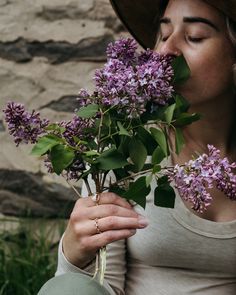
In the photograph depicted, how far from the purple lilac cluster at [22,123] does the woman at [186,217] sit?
17 centimetres

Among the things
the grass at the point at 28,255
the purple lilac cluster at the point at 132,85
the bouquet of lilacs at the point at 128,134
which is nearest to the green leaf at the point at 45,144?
the bouquet of lilacs at the point at 128,134

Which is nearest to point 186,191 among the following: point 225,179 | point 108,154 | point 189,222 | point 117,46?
point 225,179

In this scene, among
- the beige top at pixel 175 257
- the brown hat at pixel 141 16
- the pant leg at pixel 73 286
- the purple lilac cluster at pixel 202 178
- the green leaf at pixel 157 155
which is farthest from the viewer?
the brown hat at pixel 141 16

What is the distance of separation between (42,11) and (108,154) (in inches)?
55.5

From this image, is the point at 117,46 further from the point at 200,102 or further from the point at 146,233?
the point at 146,233

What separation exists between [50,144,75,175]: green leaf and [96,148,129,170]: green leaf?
60mm

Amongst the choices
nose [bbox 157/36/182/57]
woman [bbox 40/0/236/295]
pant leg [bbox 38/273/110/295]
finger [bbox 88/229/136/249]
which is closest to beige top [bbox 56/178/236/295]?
woman [bbox 40/0/236/295]

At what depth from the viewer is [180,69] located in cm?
168

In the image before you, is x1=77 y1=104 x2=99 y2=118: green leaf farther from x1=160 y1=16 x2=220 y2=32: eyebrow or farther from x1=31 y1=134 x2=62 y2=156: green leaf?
x1=160 y1=16 x2=220 y2=32: eyebrow

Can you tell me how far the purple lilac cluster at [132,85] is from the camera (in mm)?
1489

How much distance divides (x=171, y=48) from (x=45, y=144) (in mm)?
402

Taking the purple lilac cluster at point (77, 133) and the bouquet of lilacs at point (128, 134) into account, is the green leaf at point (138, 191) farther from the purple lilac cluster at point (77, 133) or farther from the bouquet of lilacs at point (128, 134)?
the purple lilac cluster at point (77, 133)

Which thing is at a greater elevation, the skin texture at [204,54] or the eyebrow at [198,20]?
the eyebrow at [198,20]

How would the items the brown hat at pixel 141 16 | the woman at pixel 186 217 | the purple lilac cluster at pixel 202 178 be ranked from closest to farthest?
1. the purple lilac cluster at pixel 202 178
2. the woman at pixel 186 217
3. the brown hat at pixel 141 16
